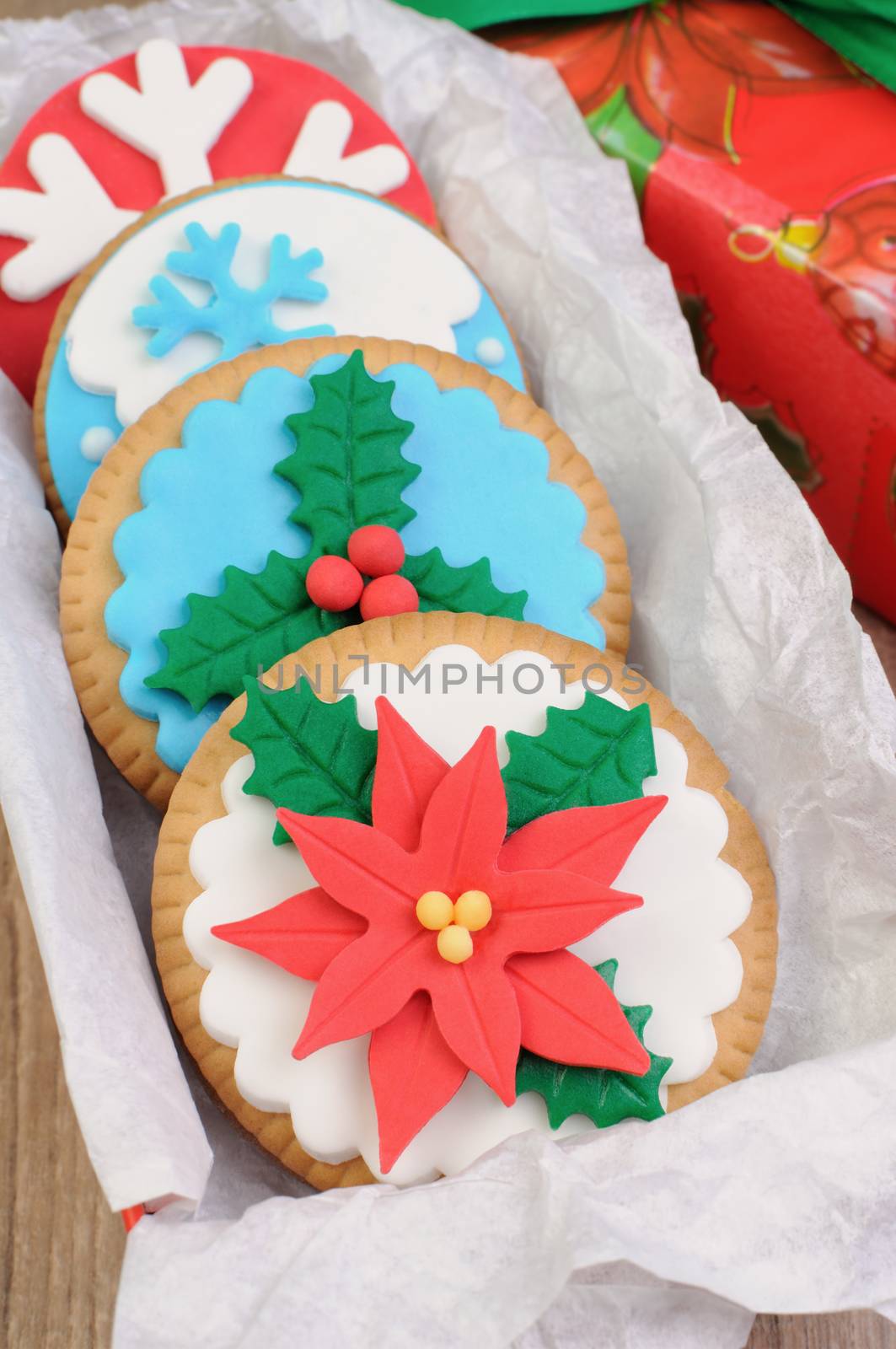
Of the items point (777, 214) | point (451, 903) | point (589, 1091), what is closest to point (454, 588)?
point (451, 903)

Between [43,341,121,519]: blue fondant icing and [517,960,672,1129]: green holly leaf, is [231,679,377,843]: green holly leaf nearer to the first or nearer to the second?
[517,960,672,1129]: green holly leaf

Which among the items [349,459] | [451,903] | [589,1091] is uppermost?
[349,459]

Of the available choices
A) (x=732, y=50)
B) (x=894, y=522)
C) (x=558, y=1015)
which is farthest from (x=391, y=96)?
(x=558, y=1015)

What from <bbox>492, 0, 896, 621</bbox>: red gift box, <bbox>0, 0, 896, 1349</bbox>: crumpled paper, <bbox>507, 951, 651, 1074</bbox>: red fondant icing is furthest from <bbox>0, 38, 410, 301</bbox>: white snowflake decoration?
<bbox>507, 951, 651, 1074</bbox>: red fondant icing

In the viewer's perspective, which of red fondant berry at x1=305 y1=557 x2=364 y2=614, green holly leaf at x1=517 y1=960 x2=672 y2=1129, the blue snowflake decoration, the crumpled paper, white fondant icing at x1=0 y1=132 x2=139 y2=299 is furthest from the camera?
white fondant icing at x1=0 y1=132 x2=139 y2=299

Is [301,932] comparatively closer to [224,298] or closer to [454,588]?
[454,588]

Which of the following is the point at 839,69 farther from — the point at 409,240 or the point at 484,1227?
the point at 484,1227
